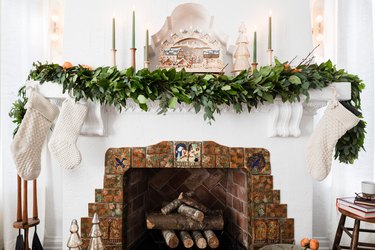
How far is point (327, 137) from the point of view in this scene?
1665 mm

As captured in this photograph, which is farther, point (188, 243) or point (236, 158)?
point (188, 243)

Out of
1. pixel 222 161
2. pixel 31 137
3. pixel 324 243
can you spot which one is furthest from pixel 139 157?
pixel 324 243

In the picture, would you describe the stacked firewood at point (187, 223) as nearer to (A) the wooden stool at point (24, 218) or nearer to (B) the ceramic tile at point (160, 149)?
(B) the ceramic tile at point (160, 149)

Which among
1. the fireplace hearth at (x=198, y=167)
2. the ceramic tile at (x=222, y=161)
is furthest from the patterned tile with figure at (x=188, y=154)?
the ceramic tile at (x=222, y=161)

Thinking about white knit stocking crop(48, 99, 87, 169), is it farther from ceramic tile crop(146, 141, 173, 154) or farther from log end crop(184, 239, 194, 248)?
log end crop(184, 239, 194, 248)

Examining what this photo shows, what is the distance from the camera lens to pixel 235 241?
6.89 feet

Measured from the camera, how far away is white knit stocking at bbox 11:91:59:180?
158cm

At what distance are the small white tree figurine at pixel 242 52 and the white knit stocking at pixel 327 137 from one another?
1.97 feet

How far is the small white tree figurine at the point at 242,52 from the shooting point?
6.08ft

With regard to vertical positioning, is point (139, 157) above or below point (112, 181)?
above

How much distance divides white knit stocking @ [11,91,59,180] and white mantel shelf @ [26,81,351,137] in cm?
9

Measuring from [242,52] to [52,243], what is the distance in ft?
7.08

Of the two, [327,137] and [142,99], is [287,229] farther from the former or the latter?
[142,99]

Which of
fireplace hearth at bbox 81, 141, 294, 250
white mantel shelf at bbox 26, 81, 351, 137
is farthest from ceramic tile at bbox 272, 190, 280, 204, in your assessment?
white mantel shelf at bbox 26, 81, 351, 137
